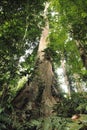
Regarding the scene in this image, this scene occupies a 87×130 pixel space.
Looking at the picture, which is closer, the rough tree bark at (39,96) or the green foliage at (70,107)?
the green foliage at (70,107)

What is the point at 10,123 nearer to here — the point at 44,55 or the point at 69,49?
the point at 44,55

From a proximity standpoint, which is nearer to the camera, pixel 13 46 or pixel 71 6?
pixel 13 46

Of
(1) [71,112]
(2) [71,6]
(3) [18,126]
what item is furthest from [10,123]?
(2) [71,6]

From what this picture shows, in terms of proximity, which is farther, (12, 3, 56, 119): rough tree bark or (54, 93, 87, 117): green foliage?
(12, 3, 56, 119): rough tree bark

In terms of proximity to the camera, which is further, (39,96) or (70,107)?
(39,96)

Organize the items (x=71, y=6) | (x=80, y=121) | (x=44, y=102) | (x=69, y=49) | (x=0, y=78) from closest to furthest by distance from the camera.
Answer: (x=80, y=121) → (x=0, y=78) → (x=44, y=102) → (x=71, y=6) → (x=69, y=49)

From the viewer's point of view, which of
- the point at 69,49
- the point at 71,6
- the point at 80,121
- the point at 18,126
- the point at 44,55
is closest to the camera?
the point at 80,121

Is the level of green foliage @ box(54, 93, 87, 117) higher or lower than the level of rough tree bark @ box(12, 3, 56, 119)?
lower

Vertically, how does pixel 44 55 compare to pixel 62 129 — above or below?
above

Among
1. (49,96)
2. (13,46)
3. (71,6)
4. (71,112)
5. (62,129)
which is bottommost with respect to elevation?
(62,129)

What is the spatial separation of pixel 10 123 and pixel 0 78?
4.18 feet

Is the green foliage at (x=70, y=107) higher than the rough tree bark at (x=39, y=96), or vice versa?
the rough tree bark at (x=39, y=96)

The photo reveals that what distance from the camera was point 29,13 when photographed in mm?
6797

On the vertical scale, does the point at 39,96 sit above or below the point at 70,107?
above
